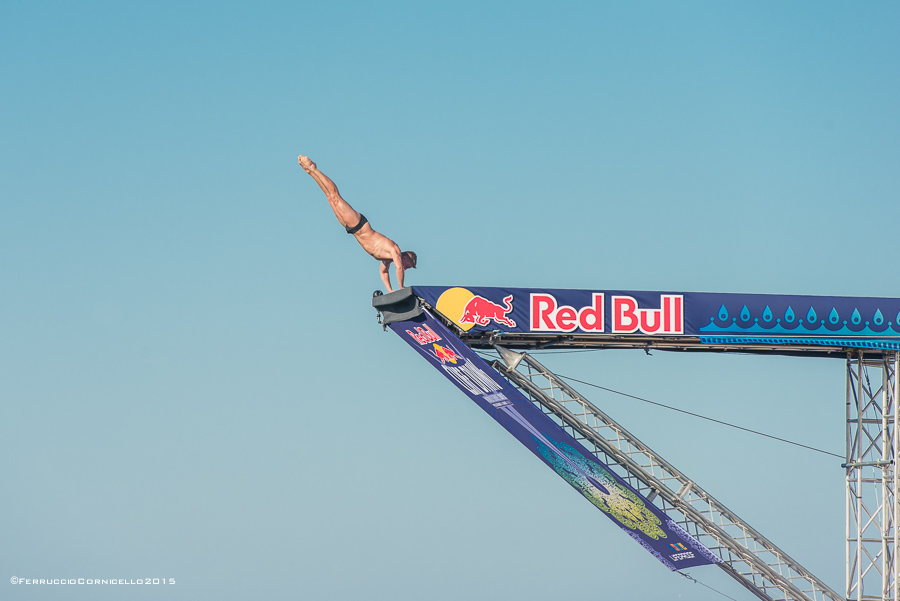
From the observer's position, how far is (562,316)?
28.2 metres

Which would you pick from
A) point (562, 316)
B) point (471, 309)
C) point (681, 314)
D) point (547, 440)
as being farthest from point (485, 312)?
point (681, 314)

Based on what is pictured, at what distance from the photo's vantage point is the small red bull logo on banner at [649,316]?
28.4 m

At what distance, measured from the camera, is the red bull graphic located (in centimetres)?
2797

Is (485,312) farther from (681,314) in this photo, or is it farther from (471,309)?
(681,314)

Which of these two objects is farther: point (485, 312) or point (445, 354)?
point (485, 312)

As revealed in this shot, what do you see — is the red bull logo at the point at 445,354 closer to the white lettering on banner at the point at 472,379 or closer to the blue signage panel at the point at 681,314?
the white lettering on banner at the point at 472,379

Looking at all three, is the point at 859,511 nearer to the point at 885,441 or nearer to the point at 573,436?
the point at 885,441

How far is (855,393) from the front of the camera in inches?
1152

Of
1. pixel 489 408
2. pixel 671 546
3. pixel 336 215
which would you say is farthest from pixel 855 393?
pixel 336 215

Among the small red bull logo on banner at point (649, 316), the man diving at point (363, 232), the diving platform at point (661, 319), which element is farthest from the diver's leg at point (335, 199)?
the small red bull logo on banner at point (649, 316)

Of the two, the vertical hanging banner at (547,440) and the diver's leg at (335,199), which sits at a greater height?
the diver's leg at (335,199)

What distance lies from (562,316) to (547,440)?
3035mm

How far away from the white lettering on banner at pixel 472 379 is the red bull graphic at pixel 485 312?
42.1 inches

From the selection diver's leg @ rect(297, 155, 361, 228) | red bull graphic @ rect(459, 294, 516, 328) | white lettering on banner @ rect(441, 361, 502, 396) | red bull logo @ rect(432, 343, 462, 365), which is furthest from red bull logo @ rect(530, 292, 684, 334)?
diver's leg @ rect(297, 155, 361, 228)
